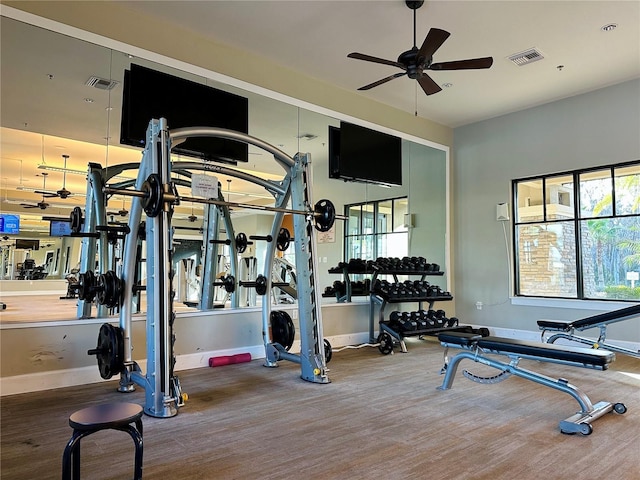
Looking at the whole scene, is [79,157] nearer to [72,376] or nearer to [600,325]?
[72,376]

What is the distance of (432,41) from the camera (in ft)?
11.2

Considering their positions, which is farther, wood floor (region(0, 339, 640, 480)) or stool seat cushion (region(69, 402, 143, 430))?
wood floor (region(0, 339, 640, 480))

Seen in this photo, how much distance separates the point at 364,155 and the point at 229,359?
3.21m

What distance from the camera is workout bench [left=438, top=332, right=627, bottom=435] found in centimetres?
272

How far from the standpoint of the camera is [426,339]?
6297mm

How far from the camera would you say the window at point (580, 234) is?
5.41 m

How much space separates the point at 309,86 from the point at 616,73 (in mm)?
3760

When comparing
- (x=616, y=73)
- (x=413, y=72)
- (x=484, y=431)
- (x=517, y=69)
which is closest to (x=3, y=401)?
(x=484, y=431)

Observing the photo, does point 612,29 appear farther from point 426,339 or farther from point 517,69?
point 426,339

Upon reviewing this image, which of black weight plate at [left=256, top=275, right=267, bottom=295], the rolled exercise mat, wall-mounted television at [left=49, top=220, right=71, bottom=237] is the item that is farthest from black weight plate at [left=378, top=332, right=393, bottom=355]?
wall-mounted television at [left=49, top=220, right=71, bottom=237]

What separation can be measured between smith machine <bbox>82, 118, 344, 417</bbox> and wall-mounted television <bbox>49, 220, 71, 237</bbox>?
39 centimetres

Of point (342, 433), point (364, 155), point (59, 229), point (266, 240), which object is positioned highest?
point (364, 155)

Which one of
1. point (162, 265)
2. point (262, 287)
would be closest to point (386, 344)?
point (262, 287)

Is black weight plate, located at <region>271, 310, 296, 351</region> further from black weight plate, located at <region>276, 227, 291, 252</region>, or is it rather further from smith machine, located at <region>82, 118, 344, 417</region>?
black weight plate, located at <region>276, 227, 291, 252</region>
